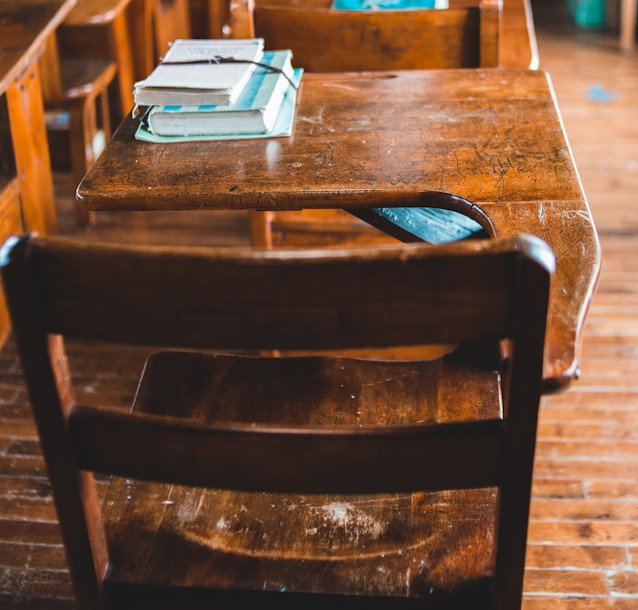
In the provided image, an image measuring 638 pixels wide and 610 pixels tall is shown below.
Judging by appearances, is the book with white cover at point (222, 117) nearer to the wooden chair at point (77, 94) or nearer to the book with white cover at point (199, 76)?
the book with white cover at point (199, 76)

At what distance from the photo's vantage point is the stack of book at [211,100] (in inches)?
53.7

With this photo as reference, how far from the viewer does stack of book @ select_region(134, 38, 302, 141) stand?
1.36m

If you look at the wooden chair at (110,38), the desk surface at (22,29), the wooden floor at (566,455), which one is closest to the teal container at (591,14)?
the wooden floor at (566,455)

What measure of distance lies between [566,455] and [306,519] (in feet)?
3.37

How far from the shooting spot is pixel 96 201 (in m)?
1.26

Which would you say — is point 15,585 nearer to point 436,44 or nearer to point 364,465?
point 364,465

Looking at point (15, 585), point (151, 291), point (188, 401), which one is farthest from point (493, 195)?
point (15, 585)

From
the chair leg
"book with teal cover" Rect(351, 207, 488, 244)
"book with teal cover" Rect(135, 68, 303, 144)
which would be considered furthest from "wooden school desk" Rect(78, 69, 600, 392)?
the chair leg

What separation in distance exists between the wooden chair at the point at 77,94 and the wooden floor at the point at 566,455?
0.24 meters

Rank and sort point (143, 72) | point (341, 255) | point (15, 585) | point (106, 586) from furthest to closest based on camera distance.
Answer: point (143, 72) → point (15, 585) → point (106, 586) → point (341, 255)

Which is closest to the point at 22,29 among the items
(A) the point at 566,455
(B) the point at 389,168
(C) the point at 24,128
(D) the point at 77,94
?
(C) the point at 24,128

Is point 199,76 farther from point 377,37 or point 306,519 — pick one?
point 306,519

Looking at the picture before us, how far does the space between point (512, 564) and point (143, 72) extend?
2663 mm

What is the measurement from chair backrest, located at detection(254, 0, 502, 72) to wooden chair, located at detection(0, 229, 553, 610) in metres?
0.85
